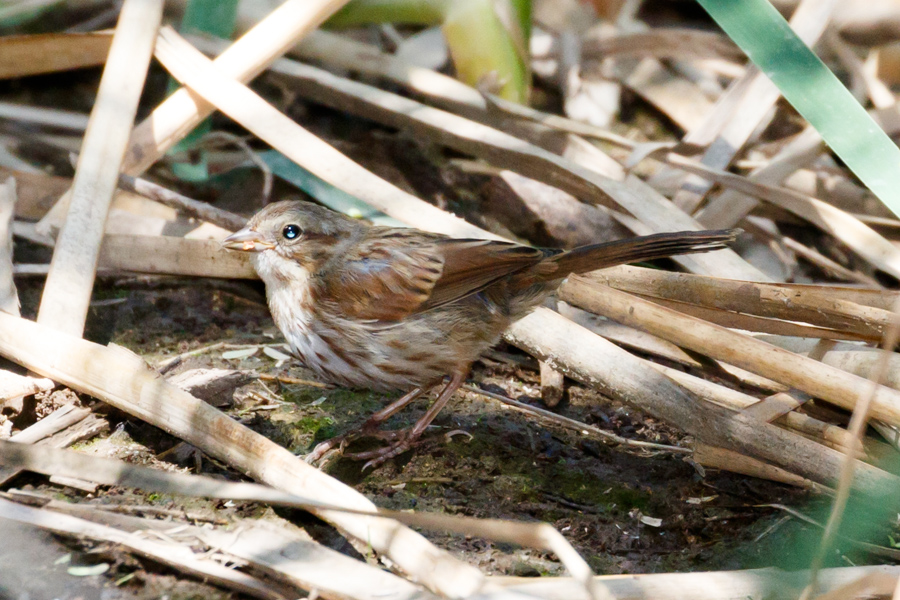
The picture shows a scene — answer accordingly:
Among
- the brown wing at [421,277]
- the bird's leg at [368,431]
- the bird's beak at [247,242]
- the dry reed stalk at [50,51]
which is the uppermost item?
the dry reed stalk at [50,51]

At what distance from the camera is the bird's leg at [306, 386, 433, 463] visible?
3074 millimetres

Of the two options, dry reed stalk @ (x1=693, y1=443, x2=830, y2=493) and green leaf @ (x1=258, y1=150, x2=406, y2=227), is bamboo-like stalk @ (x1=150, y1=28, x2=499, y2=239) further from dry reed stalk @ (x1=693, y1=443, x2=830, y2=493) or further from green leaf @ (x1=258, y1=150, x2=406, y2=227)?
dry reed stalk @ (x1=693, y1=443, x2=830, y2=493)

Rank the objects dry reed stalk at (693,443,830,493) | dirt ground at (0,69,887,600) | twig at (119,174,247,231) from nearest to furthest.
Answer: dirt ground at (0,69,887,600) → dry reed stalk at (693,443,830,493) → twig at (119,174,247,231)

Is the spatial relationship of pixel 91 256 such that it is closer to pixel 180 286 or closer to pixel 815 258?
pixel 180 286

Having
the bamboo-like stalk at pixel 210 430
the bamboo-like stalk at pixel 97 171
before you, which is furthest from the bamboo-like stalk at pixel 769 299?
the bamboo-like stalk at pixel 97 171

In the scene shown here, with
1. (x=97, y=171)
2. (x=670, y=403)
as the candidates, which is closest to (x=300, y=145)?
(x=97, y=171)

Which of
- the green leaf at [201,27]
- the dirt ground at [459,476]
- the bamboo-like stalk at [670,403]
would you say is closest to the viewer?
the dirt ground at [459,476]

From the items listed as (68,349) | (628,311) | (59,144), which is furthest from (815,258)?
(59,144)

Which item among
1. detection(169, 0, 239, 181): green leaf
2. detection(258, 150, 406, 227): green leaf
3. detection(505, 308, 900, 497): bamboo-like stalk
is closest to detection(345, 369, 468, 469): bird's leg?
detection(505, 308, 900, 497): bamboo-like stalk

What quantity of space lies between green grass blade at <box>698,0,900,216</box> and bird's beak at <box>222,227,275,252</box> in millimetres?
1862

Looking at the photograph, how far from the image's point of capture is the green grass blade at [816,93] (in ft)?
10.2

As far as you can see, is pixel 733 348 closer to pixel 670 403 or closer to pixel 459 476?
pixel 670 403

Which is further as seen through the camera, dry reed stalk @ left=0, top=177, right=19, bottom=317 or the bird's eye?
the bird's eye

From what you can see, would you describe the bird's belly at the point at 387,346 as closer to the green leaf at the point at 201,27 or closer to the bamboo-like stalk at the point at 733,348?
the bamboo-like stalk at the point at 733,348
